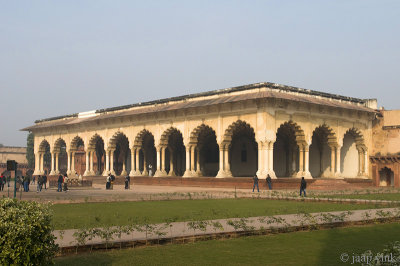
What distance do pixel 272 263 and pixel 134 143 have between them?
3511 cm

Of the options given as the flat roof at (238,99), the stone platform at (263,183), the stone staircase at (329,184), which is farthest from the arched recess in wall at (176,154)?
the stone staircase at (329,184)

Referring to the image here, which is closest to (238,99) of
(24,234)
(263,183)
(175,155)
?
(263,183)

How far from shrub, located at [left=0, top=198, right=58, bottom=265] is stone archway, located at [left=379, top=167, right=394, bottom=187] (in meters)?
34.3

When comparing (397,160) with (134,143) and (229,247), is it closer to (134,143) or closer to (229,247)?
(134,143)

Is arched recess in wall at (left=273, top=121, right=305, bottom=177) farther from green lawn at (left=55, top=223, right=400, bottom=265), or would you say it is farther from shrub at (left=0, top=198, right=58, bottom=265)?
shrub at (left=0, top=198, right=58, bottom=265)

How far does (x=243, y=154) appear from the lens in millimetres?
42438

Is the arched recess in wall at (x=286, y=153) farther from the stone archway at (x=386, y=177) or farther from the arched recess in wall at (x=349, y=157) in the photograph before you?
the stone archway at (x=386, y=177)

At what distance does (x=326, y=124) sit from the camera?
34.7 metres

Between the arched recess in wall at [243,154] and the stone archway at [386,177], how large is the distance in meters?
9.74

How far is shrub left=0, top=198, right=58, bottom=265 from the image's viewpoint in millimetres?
5766

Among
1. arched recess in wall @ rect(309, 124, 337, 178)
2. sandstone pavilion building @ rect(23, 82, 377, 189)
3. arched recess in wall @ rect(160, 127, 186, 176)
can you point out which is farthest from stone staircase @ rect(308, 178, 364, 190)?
→ arched recess in wall @ rect(160, 127, 186, 176)

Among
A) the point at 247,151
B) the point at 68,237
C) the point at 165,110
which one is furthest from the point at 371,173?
the point at 68,237

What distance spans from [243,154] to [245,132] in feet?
9.08

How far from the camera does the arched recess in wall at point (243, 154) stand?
41.1 metres
